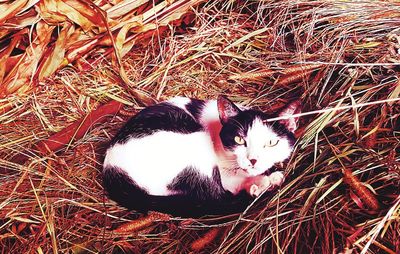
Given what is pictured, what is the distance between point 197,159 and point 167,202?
0.40 feet

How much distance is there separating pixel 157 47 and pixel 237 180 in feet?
2.66

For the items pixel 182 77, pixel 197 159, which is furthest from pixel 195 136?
pixel 182 77

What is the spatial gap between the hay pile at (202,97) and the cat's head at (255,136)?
3.7 inches

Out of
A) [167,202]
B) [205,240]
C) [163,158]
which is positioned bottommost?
[205,240]

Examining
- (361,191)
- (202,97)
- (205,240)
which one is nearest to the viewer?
(361,191)

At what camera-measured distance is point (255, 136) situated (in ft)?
3.76

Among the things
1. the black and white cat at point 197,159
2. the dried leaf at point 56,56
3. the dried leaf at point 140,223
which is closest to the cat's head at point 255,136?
the black and white cat at point 197,159

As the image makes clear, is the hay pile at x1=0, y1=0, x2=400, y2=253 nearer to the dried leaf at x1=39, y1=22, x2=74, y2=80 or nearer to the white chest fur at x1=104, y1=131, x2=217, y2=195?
the dried leaf at x1=39, y1=22, x2=74, y2=80

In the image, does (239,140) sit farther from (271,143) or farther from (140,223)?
(140,223)

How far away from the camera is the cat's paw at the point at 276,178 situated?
1.20m

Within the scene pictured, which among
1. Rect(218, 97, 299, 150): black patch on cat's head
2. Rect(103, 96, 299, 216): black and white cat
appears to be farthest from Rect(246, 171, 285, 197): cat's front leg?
Rect(218, 97, 299, 150): black patch on cat's head

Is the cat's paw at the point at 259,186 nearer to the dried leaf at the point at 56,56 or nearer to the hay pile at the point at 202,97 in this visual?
the hay pile at the point at 202,97

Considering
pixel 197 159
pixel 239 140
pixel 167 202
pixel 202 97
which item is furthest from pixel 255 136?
pixel 202 97

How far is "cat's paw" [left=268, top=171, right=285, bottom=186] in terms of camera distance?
120cm
